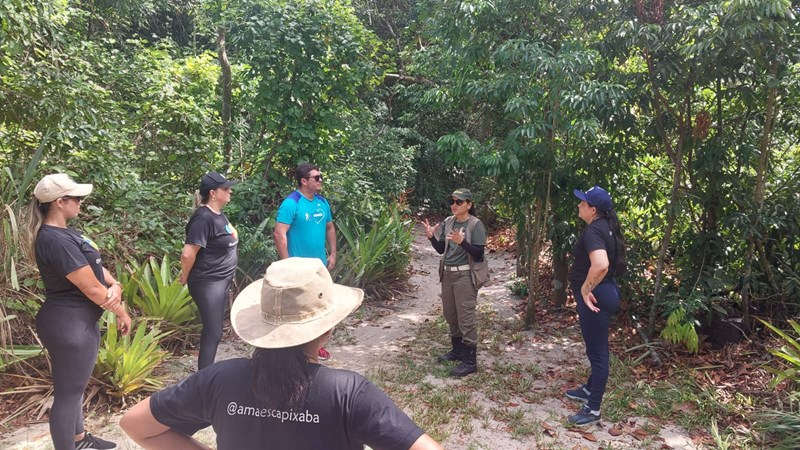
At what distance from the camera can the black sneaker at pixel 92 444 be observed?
347cm

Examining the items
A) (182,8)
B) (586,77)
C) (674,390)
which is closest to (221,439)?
(674,390)

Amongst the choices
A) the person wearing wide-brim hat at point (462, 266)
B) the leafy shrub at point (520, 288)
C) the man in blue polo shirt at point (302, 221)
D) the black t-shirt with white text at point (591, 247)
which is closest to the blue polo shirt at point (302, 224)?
the man in blue polo shirt at point (302, 221)

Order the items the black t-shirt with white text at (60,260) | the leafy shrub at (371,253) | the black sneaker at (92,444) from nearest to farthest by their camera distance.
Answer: the black t-shirt with white text at (60,260), the black sneaker at (92,444), the leafy shrub at (371,253)

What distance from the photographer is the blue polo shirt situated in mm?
4922

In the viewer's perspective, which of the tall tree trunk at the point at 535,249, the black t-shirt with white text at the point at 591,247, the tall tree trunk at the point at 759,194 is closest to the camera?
the black t-shirt with white text at the point at 591,247

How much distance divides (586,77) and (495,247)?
5.93 m

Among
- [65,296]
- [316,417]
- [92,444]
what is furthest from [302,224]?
[316,417]

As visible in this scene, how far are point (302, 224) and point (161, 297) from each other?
1.52m

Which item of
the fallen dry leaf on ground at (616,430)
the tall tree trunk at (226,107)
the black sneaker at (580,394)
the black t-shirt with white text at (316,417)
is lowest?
the fallen dry leaf on ground at (616,430)

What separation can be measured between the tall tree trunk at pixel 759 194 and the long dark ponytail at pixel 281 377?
488 cm

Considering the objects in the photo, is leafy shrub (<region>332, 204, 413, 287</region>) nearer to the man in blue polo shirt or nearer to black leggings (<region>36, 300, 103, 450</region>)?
the man in blue polo shirt

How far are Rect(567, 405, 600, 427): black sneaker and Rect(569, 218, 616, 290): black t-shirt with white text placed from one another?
937 mm

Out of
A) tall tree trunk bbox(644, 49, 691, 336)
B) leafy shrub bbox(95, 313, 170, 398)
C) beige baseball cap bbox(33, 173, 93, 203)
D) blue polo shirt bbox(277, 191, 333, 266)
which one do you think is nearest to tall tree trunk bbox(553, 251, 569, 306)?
tall tree trunk bbox(644, 49, 691, 336)

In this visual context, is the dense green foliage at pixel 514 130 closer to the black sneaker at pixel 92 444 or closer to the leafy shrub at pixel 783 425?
the leafy shrub at pixel 783 425
